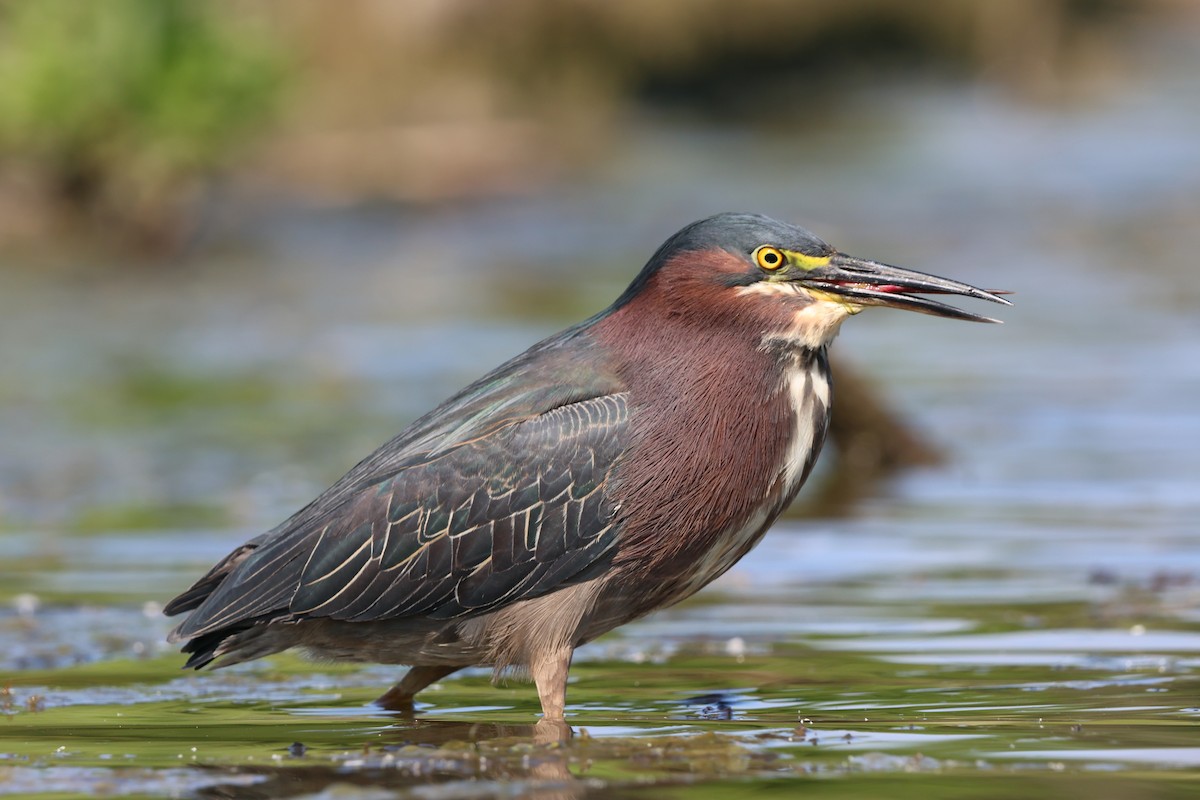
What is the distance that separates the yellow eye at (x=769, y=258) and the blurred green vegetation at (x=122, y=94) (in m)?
15.5

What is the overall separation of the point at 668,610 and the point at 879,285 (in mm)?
2532

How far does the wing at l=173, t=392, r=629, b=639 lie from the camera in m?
6.39

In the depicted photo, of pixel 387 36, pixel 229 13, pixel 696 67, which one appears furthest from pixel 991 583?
pixel 696 67

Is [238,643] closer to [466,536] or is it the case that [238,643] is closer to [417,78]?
[466,536]

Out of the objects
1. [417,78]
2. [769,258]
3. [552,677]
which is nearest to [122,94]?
[417,78]

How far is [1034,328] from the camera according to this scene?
1733 centimetres

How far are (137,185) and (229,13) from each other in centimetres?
230

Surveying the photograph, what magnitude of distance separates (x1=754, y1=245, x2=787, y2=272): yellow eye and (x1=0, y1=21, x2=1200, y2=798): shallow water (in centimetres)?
134

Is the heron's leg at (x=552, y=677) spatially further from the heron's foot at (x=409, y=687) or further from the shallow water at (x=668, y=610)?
the heron's foot at (x=409, y=687)

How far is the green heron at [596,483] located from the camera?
637cm

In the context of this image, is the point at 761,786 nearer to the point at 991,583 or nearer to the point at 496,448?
the point at 496,448

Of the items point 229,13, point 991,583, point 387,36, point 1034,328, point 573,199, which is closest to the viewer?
point 991,583

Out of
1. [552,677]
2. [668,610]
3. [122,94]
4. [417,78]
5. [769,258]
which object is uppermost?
[417,78]

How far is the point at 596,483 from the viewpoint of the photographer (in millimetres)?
6395
